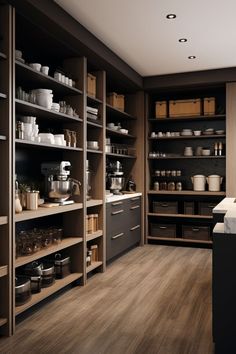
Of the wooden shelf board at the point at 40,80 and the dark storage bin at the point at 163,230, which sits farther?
the dark storage bin at the point at 163,230

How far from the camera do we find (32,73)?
10.1 ft

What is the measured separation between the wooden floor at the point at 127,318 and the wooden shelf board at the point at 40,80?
1972mm

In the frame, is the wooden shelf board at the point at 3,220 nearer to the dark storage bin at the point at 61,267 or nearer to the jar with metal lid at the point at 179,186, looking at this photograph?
the dark storage bin at the point at 61,267

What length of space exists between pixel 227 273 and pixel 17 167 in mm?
2227

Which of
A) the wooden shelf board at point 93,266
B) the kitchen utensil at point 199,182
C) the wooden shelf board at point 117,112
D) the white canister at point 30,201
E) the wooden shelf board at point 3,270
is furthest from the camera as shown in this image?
the kitchen utensil at point 199,182

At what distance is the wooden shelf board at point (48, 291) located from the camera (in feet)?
9.19

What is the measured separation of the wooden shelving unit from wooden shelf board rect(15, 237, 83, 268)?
238 cm

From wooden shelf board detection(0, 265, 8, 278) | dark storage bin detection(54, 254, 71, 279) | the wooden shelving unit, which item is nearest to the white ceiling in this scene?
the wooden shelving unit

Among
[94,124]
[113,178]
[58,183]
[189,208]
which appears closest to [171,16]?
[94,124]

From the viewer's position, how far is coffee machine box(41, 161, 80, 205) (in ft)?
11.4

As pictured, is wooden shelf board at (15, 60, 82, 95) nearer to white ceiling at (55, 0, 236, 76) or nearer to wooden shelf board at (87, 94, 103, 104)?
wooden shelf board at (87, 94, 103, 104)

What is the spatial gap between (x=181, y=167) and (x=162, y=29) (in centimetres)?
287

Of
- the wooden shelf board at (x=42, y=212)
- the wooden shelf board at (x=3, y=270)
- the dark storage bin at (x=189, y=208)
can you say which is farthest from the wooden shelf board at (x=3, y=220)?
the dark storage bin at (x=189, y=208)

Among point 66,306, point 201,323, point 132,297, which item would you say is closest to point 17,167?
point 66,306
